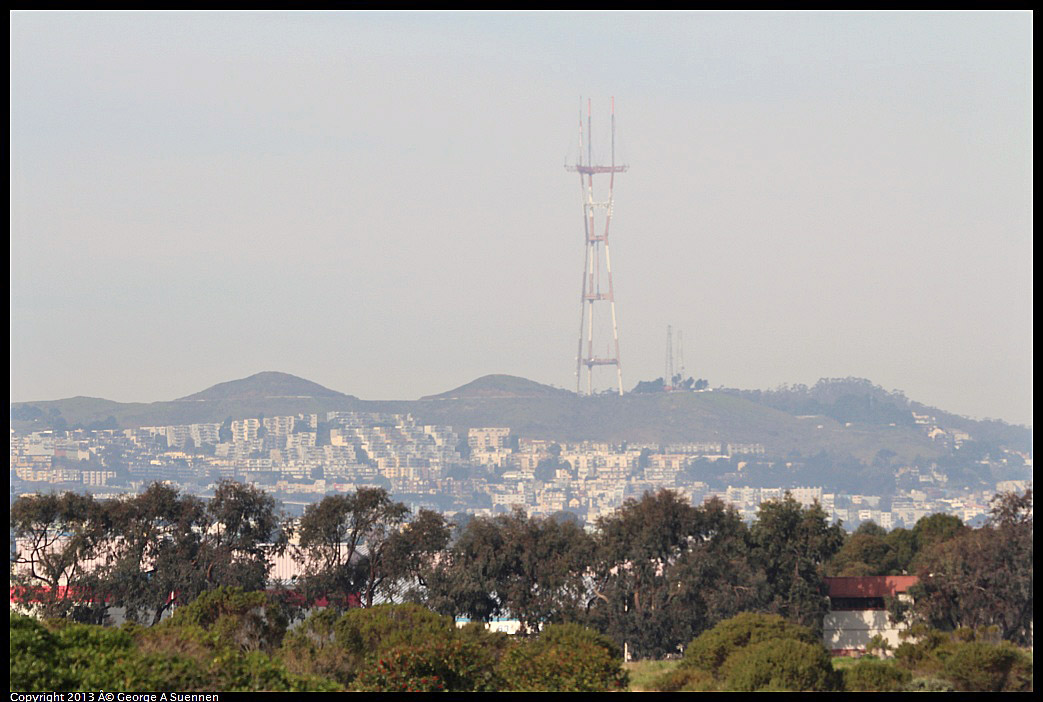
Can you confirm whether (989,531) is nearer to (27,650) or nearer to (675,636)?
(675,636)

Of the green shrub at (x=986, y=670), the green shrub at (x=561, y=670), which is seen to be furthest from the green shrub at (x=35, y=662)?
the green shrub at (x=986, y=670)

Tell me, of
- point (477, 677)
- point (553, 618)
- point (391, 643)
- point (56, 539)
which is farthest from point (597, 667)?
point (56, 539)

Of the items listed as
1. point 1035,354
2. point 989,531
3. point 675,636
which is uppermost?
point 1035,354

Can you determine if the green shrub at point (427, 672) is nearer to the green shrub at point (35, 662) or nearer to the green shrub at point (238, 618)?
the green shrub at point (35, 662)

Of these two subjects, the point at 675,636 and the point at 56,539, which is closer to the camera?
the point at 675,636

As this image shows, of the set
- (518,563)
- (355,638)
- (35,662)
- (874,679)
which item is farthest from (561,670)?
(518,563)

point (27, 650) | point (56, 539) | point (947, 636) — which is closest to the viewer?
point (27, 650)

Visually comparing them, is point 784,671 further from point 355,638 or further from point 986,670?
point 355,638
